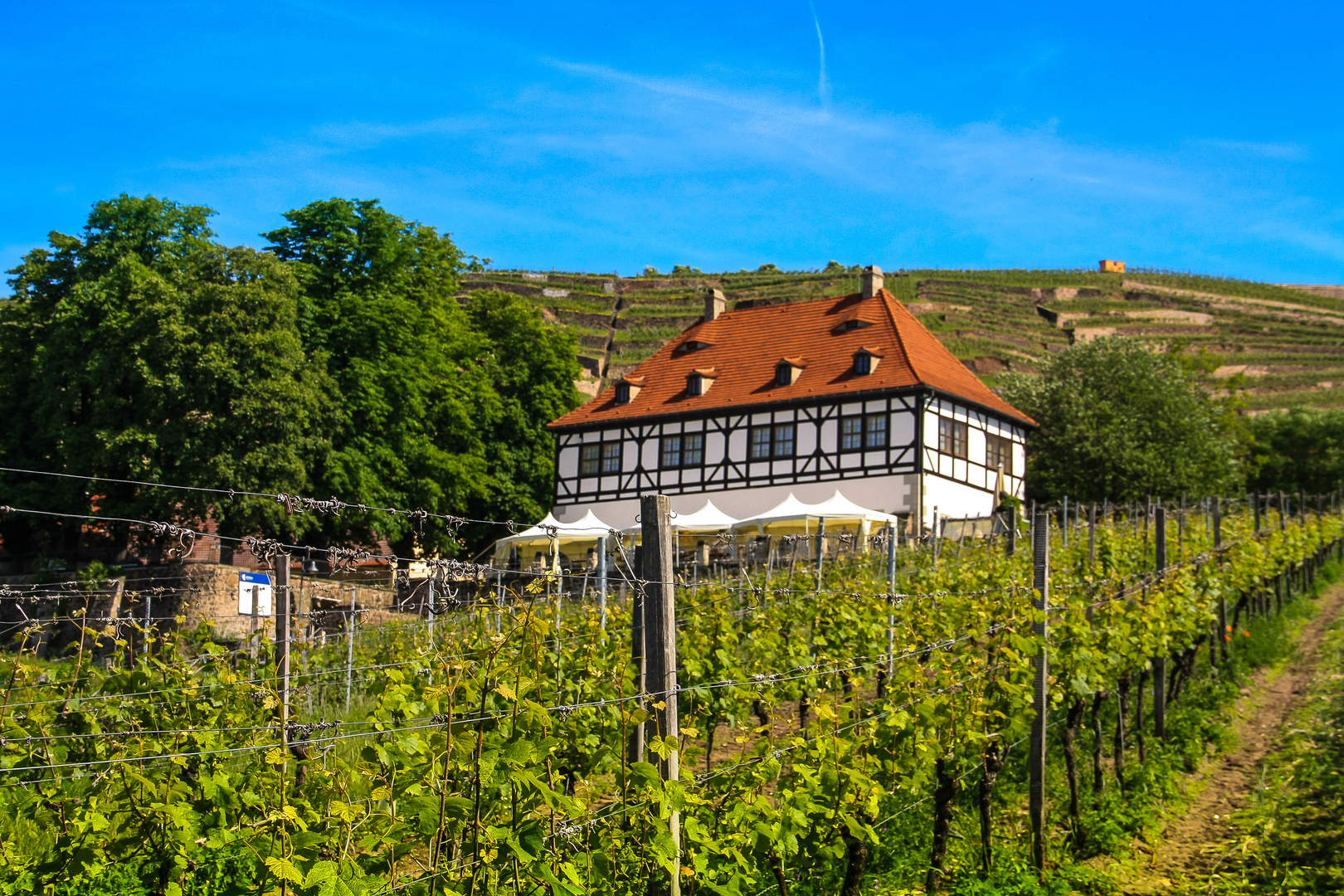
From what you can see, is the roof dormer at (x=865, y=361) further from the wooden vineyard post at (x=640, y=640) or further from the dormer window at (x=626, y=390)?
the wooden vineyard post at (x=640, y=640)

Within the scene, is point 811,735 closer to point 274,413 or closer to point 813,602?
point 813,602

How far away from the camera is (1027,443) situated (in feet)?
120

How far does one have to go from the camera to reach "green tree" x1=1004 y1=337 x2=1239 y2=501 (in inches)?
1396

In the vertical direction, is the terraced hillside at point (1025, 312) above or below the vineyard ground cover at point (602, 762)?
above

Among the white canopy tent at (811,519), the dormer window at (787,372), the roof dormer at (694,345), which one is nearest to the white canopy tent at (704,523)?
the white canopy tent at (811,519)

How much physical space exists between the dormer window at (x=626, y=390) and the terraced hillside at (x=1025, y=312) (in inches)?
1021

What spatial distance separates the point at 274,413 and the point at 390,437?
13.2 ft

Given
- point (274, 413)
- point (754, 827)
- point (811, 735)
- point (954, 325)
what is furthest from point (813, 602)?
point (954, 325)

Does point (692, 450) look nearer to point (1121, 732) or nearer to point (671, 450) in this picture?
point (671, 450)

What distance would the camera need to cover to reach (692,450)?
33.1 metres

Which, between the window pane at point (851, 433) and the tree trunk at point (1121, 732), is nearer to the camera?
the tree trunk at point (1121, 732)

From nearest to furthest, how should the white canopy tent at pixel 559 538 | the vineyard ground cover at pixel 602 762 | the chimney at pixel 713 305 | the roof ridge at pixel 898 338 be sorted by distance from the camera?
the vineyard ground cover at pixel 602 762 < the white canopy tent at pixel 559 538 < the roof ridge at pixel 898 338 < the chimney at pixel 713 305

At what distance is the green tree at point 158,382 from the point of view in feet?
80.3

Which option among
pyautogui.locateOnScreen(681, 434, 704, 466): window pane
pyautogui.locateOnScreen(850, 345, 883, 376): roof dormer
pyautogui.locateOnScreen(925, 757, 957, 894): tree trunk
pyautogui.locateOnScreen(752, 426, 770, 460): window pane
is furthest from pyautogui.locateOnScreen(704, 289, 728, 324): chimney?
pyautogui.locateOnScreen(925, 757, 957, 894): tree trunk
